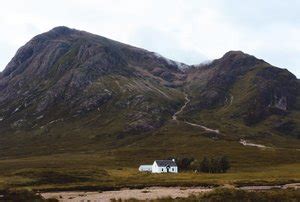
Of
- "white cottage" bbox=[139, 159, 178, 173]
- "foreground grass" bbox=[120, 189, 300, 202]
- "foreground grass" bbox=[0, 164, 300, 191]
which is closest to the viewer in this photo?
"foreground grass" bbox=[120, 189, 300, 202]

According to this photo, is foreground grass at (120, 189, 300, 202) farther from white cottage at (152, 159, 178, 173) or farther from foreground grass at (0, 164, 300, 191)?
white cottage at (152, 159, 178, 173)

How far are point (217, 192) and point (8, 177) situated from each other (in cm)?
7697

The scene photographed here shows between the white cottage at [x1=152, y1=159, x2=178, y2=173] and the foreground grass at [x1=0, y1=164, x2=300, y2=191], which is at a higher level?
the white cottage at [x1=152, y1=159, x2=178, y2=173]

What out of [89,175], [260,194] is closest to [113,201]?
[260,194]

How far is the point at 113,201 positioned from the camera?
8706 cm

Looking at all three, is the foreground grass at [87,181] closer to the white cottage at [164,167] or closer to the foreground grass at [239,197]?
the white cottage at [164,167]

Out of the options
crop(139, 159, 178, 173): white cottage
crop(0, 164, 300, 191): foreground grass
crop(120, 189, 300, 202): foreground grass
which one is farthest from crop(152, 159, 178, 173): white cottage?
crop(120, 189, 300, 202): foreground grass

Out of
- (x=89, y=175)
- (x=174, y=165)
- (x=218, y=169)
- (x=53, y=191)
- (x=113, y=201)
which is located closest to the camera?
(x=113, y=201)

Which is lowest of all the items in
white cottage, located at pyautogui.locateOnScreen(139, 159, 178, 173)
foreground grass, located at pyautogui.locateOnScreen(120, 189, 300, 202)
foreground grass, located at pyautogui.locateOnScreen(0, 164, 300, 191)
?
foreground grass, located at pyautogui.locateOnScreen(120, 189, 300, 202)

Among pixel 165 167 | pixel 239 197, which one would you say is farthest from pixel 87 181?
pixel 239 197

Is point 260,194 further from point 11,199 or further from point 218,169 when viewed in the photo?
point 218,169

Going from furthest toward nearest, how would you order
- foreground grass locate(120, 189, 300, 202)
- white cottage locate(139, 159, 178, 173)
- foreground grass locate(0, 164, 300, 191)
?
white cottage locate(139, 159, 178, 173) → foreground grass locate(0, 164, 300, 191) → foreground grass locate(120, 189, 300, 202)

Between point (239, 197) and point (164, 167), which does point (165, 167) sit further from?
point (239, 197)

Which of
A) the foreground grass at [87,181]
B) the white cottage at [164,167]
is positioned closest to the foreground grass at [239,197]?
the foreground grass at [87,181]
